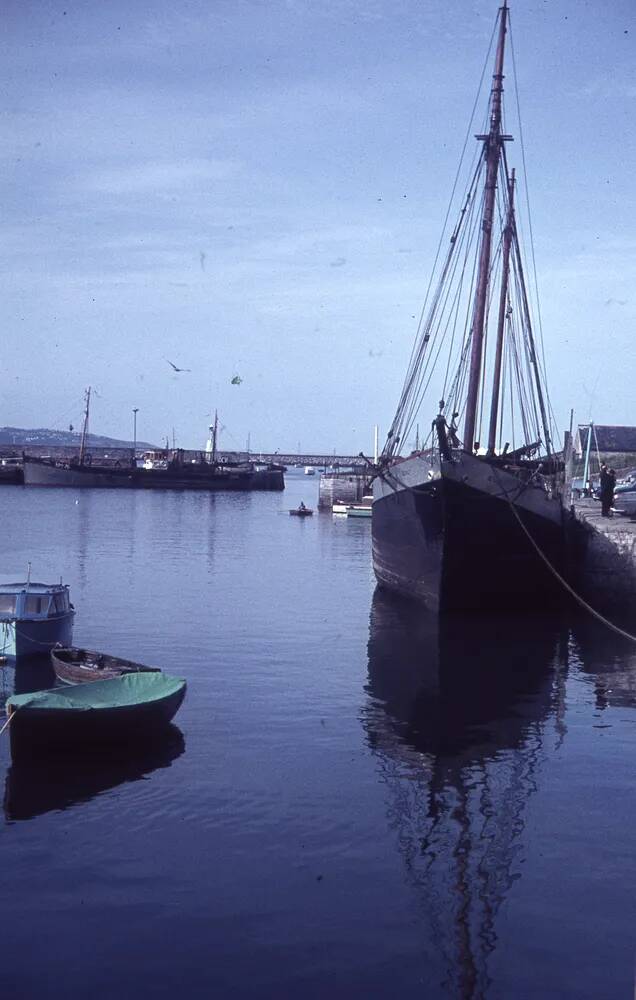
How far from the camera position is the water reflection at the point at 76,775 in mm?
15819

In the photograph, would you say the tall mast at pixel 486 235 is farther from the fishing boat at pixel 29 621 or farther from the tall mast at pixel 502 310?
the fishing boat at pixel 29 621

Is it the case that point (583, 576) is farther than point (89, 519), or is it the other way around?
point (89, 519)

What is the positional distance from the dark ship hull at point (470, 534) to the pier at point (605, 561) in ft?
4.57

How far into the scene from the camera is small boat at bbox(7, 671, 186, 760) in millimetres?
17578

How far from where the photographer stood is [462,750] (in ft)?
64.3

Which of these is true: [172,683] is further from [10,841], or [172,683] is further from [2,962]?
[2,962]

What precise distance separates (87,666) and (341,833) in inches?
375

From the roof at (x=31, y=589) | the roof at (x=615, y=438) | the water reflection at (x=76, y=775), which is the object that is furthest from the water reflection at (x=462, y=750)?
the roof at (x=615, y=438)

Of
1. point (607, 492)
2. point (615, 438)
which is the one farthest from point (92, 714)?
point (615, 438)

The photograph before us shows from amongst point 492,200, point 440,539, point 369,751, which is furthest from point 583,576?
point 369,751

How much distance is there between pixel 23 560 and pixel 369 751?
1406 inches

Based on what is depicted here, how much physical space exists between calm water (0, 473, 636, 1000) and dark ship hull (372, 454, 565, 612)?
384 cm

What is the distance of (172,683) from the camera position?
1998 cm

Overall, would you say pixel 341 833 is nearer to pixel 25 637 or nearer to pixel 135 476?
pixel 25 637
